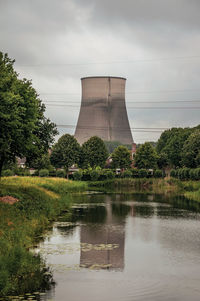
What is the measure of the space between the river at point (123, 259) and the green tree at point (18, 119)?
5471mm

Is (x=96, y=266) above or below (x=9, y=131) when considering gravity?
below

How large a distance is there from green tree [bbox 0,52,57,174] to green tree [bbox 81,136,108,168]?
50355mm

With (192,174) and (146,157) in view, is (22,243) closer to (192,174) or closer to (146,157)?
(192,174)

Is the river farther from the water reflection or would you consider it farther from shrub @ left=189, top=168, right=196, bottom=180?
shrub @ left=189, top=168, right=196, bottom=180

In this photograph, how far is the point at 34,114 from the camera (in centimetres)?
2881

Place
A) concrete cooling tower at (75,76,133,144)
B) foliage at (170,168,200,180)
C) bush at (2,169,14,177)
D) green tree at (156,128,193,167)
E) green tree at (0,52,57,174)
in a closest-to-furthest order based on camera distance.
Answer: green tree at (0,52,57,174) → foliage at (170,168,200,180) → bush at (2,169,14,177) → concrete cooling tower at (75,76,133,144) → green tree at (156,128,193,167)

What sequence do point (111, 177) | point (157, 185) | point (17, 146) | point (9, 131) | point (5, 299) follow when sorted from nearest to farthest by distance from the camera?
1. point (5, 299)
2. point (9, 131)
3. point (17, 146)
4. point (157, 185)
5. point (111, 177)

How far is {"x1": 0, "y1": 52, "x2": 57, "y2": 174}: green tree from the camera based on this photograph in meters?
22.3

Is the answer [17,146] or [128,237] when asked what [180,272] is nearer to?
[128,237]

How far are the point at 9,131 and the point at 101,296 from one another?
1529cm

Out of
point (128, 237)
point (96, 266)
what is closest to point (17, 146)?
point (128, 237)

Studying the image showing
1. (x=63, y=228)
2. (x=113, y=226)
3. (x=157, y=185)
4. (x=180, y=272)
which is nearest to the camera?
(x=180, y=272)

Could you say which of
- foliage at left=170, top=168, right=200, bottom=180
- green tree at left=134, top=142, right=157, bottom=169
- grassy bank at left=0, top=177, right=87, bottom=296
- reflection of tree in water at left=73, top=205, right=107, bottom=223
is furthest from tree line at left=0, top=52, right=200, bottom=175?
reflection of tree in water at left=73, top=205, right=107, bottom=223

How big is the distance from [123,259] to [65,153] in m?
67.1
